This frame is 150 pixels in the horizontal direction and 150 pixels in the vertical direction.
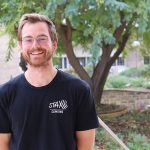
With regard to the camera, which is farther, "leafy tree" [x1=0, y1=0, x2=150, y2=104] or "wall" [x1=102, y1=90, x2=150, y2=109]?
"wall" [x1=102, y1=90, x2=150, y2=109]

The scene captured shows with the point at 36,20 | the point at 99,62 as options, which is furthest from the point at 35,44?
the point at 99,62

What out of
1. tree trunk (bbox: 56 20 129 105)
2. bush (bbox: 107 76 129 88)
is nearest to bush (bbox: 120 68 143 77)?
bush (bbox: 107 76 129 88)

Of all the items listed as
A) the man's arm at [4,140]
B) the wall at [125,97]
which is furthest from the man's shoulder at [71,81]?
the wall at [125,97]

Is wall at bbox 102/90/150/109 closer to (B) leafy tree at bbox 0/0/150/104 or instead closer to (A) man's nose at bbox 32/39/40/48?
(B) leafy tree at bbox 0/0/150/104

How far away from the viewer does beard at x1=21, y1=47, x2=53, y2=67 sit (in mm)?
2574

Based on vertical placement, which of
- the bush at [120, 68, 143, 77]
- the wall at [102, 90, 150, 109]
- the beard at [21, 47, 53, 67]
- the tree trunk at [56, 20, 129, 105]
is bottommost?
the bush at [120, 68, 143, 77]

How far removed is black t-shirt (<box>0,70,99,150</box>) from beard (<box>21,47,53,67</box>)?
0.13 m

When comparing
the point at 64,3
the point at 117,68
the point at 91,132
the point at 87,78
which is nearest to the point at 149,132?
the point at 87,78

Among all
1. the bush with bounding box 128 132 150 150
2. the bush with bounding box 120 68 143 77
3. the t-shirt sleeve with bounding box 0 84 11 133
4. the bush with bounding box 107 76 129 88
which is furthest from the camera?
the bush with bounding box 120 68 143 77

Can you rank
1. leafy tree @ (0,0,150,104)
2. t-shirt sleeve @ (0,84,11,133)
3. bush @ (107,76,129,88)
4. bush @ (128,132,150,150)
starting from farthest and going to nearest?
bush @ (107,76,129,88), bush @ (128,132,150,150), leafy tree @ (0,0,150,104), t-shirt sleeve @ (0,84,11,133)

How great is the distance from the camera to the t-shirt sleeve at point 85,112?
105 inches

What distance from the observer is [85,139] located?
9.05 feet

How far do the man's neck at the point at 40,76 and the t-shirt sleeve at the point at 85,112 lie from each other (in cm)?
21

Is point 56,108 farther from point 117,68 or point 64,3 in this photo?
point 117,68
